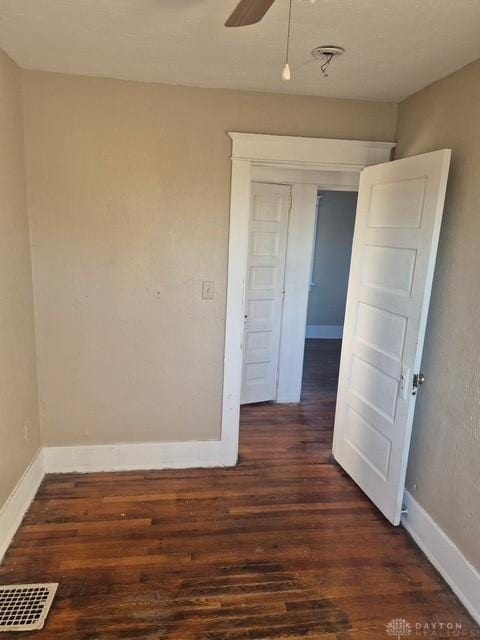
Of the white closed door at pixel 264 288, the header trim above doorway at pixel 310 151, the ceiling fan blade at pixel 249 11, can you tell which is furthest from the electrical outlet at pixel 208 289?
the ceiling fan blade at pixel 249 11

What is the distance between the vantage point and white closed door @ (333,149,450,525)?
88.7 inches

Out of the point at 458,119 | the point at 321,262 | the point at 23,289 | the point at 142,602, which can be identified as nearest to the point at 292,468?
the point at 142,602

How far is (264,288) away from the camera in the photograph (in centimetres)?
400

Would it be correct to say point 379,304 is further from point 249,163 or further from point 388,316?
point 249,163

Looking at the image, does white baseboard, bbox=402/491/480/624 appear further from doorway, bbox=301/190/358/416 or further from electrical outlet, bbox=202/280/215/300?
doorway, bbox=301/190/358/416

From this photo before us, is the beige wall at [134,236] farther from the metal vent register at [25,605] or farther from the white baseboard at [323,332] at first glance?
the white baseboard at [323,332]

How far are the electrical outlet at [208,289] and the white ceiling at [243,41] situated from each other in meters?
1.17

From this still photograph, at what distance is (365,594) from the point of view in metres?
2.05

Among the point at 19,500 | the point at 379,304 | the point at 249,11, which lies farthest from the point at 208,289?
the point at 249,11

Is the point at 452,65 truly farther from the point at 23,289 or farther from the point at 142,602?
the point at 142,602

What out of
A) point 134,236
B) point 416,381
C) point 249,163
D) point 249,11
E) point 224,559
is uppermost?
point 249,11

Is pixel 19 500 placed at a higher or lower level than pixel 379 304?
lower

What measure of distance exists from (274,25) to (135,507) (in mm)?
2556

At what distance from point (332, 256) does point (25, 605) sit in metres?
5.79
